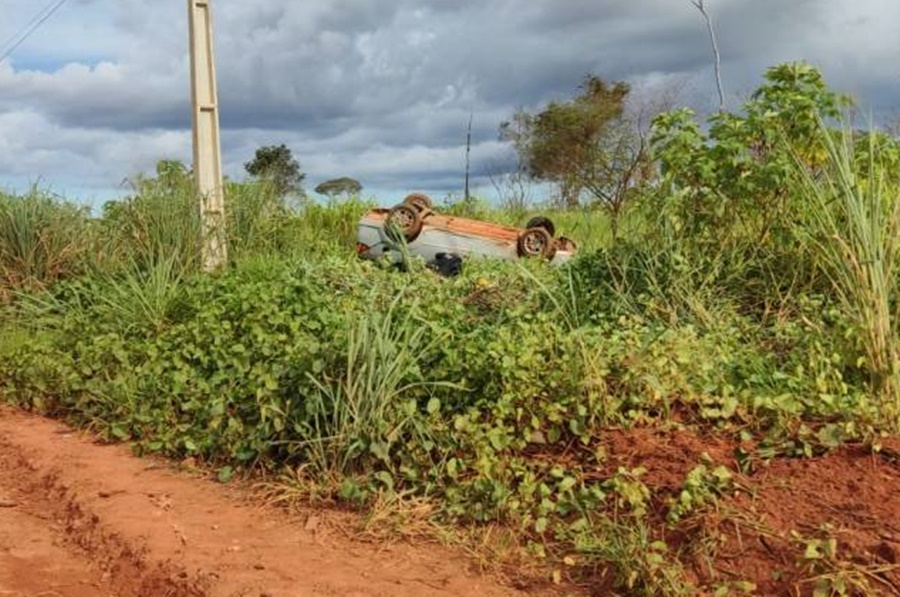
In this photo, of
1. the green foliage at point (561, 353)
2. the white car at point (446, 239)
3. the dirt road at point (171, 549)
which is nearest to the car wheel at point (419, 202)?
the white car at point (446, 239)

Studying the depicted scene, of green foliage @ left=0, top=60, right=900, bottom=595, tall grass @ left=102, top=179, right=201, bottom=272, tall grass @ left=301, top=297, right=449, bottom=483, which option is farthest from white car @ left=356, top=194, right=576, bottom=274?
tall grass @ left=301, top=297, right=449, bottom=483

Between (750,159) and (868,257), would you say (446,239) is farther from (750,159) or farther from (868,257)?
(868,257)

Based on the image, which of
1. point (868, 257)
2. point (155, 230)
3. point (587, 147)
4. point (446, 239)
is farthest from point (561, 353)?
point (587, 147)

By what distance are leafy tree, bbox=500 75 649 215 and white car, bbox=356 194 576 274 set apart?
2.72 feet

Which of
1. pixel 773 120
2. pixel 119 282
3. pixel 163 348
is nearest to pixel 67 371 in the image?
pixel 163 348

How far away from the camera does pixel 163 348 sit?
262 inches

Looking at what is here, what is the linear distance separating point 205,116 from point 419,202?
8.24ft

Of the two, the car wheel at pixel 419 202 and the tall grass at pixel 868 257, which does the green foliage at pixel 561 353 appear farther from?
the car wheel at pixel 419 202

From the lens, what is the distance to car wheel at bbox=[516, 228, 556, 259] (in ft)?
33.1

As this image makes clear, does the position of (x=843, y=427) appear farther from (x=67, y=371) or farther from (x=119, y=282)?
(x=119, y=282)

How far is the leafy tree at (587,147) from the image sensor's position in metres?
11.0

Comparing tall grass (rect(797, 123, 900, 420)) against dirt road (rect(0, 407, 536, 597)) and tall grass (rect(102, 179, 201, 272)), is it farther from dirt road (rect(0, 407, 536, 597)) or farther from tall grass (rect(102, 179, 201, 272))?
tall grass (rect(102, 179, 201, 272))

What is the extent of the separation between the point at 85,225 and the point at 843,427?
7.89 meters

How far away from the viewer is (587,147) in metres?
16.2
